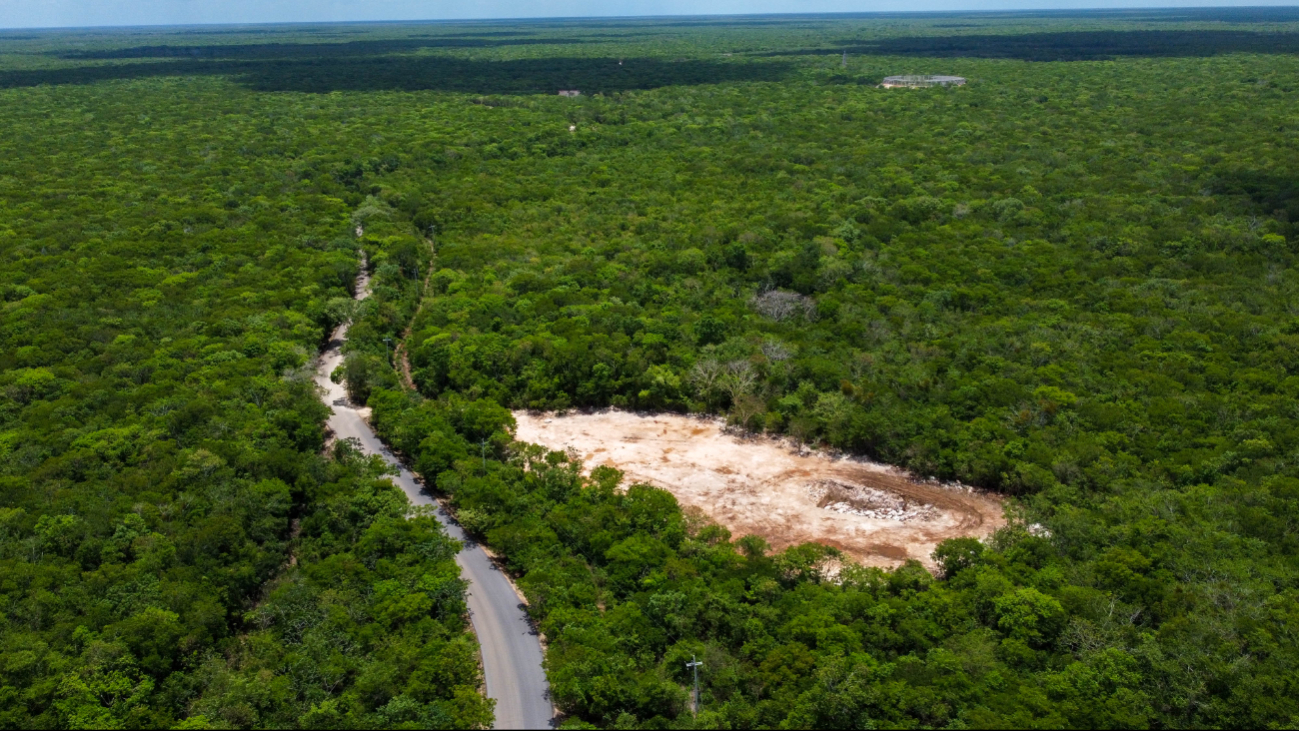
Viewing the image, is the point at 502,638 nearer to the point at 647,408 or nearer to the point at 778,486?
the point at 778,486

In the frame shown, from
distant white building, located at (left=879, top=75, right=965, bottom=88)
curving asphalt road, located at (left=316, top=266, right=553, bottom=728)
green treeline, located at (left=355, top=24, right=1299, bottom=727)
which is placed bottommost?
curving asphalt road, located at (left=316, top=266, right=553, bottom=728)

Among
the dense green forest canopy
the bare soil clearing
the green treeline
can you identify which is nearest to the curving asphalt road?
the dense green forest canopy

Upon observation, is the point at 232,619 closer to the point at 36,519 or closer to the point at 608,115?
the point at 36,519

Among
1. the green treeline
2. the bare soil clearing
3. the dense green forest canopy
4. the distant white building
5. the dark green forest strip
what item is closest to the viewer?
the dark green forest strip

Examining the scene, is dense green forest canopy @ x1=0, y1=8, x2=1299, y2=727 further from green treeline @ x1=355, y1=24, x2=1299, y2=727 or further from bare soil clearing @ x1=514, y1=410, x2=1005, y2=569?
bare soil clearing @ x1=514, y1=410, x2=1005, y2=569

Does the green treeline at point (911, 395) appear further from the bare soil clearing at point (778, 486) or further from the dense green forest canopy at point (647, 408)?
the bare soil clearing at point (778, 486)

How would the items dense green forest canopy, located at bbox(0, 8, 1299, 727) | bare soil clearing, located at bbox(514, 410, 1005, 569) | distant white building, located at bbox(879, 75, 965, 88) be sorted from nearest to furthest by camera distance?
1. dense green forest canopy, located at bbox(0, 8, 1299, 727)
2. bare soil clearing, located at bbox(514, 410, 1005, 569)
3. distant white building, located at bbox(879, 75, 965, 88)

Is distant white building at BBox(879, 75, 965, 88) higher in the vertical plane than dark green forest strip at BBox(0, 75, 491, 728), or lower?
higher

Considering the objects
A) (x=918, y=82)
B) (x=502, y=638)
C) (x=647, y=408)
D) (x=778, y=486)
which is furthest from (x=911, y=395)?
(x=918, y=82)
